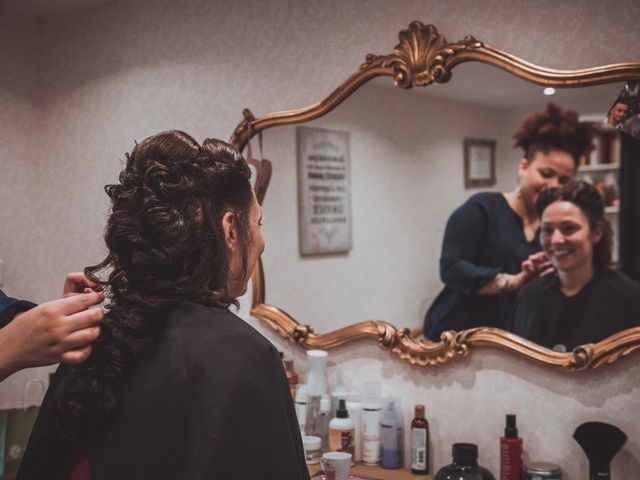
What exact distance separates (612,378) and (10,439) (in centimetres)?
214

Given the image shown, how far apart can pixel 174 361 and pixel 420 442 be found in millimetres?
1048

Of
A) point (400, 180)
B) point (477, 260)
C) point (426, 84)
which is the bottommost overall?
point (477, 260)

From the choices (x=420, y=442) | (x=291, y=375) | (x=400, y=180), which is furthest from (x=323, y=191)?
(x=420, y=442)

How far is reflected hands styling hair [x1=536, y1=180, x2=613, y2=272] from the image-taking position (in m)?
1.66

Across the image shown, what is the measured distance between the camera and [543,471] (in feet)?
5.36

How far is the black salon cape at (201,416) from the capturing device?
0.97 m

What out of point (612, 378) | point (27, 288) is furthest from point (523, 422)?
point (27, 288)

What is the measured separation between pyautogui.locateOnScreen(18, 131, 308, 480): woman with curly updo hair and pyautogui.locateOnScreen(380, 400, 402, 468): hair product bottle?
0.89 metres

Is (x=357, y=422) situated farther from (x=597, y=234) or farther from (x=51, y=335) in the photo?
(x=51, y=335)

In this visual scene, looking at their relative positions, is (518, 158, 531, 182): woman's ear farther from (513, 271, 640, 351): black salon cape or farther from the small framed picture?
(513, 271, 640, 351): black salon cape

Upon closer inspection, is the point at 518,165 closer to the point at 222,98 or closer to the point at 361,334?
the point at 361,334

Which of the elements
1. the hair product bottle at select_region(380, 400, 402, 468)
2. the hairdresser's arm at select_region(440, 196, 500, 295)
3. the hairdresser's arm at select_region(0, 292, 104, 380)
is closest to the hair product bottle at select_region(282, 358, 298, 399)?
the hair product bottle at select_region(380, 400, 402, 468)

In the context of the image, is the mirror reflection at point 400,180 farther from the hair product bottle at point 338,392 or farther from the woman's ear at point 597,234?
the hair product bottle at point 338,392

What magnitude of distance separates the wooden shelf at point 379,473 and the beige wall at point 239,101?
0.30ft
